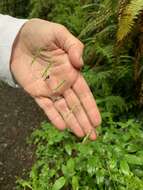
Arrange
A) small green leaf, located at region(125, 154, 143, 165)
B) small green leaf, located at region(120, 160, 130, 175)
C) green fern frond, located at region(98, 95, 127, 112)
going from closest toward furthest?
1. small green leaf, located at region(120, 160, 130, 175)
2. small green leaf, located at region(125, 154, 143, 165)
3. green fern frond, located at region(98, 95, 127, 112)

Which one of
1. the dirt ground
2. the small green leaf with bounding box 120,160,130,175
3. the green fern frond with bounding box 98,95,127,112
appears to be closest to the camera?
the small green leaf with bounding box 120,160,130,175

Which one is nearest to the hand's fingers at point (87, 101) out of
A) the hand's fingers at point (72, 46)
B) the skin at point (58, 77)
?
the skin at point (58, 77)

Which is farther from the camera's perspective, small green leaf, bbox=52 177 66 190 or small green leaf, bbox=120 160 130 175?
small green leaf, bbox=52 177 66 190

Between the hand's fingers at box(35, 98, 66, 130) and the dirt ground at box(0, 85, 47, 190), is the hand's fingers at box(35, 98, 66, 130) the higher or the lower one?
the higher one

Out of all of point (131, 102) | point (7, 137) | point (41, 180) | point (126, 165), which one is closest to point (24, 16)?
point (7, 137)

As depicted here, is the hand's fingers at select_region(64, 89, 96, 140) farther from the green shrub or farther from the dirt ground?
the dirt ground

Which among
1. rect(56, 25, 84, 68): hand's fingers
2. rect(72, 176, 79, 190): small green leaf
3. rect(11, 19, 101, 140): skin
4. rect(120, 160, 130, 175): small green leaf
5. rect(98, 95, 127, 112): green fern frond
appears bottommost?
rect(98, 95, 127, 112): green fern frond

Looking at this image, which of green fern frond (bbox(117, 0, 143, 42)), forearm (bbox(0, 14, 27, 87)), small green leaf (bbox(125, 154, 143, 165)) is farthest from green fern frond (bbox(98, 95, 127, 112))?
forearm (bbox(0, 14, 27, 87))
